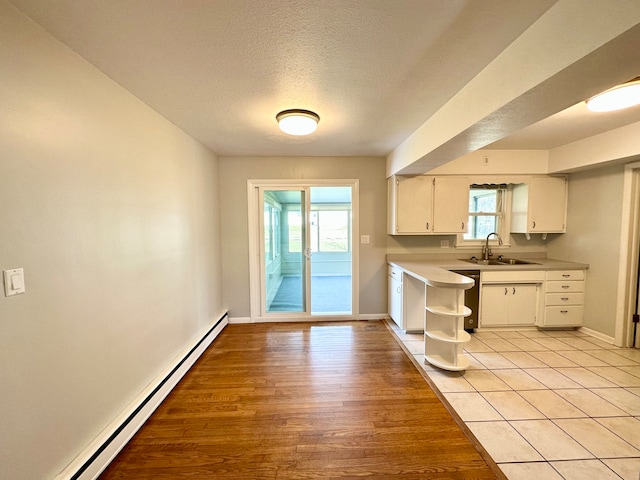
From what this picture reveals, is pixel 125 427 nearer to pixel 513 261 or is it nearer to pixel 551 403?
pixel 551 403

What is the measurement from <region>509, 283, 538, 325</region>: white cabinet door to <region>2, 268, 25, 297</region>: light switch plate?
14.4ft

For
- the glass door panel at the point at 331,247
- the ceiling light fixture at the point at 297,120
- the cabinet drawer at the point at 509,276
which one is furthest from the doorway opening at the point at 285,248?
the cabinet drawer at the point at 509,276

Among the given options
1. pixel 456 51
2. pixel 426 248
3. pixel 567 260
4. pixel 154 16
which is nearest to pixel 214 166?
pixel 154 16

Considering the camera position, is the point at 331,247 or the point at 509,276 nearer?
the point at 509,276

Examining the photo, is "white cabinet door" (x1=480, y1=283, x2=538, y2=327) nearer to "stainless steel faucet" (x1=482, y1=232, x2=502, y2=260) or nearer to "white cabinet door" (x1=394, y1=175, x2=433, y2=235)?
"stainless steel faucet" (x1=482, y1=232, x2=502, y2=260)

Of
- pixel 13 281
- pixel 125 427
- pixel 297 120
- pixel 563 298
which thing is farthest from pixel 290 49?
pixel 563 298

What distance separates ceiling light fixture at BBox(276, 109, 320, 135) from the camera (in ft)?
6.88

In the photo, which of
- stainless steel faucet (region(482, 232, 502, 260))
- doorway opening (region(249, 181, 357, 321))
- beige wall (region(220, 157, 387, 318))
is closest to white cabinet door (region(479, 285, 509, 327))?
stainless steel faucet (region(482, 232, 502, 260))

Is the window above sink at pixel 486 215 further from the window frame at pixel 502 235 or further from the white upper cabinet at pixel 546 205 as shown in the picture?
the white upper cabinet at pixel 546 205

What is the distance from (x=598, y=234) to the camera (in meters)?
3.14

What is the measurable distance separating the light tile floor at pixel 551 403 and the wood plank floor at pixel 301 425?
0.24m

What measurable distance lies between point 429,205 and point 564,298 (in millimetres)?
2069

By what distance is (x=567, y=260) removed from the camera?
3500 millimetres

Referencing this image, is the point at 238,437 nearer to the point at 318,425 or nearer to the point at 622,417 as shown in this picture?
the point at 318,425
